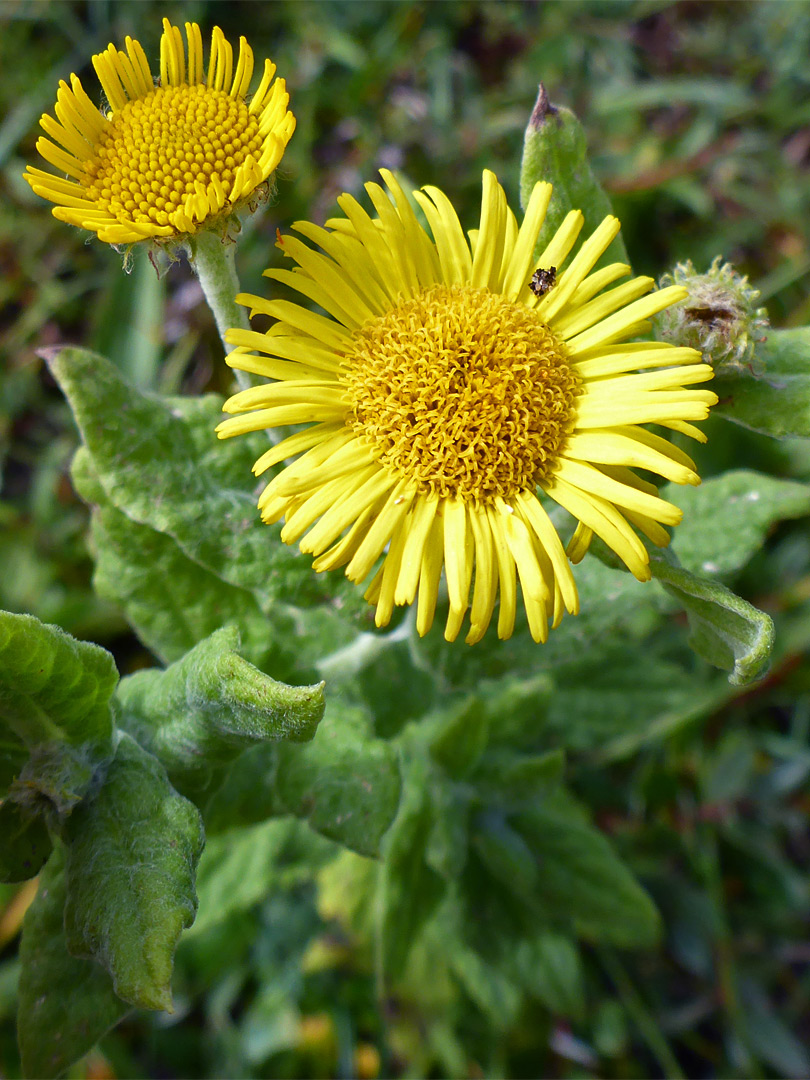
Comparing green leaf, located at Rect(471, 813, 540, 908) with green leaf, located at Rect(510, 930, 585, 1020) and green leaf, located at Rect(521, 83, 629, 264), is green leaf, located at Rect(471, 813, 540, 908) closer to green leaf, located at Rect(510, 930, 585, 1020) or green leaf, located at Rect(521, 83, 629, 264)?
green leaf, located at Rect(510, 930, 585, 1020)

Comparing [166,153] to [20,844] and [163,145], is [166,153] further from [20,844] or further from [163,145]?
[20,844]

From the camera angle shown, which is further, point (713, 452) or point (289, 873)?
point (713, 452)

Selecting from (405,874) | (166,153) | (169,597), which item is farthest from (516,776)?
(166,153)

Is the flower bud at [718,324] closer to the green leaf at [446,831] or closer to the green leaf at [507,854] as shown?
the green leaf at [446,831]

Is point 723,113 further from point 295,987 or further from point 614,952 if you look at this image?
point 295,987

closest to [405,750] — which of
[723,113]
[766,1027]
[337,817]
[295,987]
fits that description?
[337,817]

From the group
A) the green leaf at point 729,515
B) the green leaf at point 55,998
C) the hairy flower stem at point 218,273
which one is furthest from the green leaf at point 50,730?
the green leaf at point 729,515
